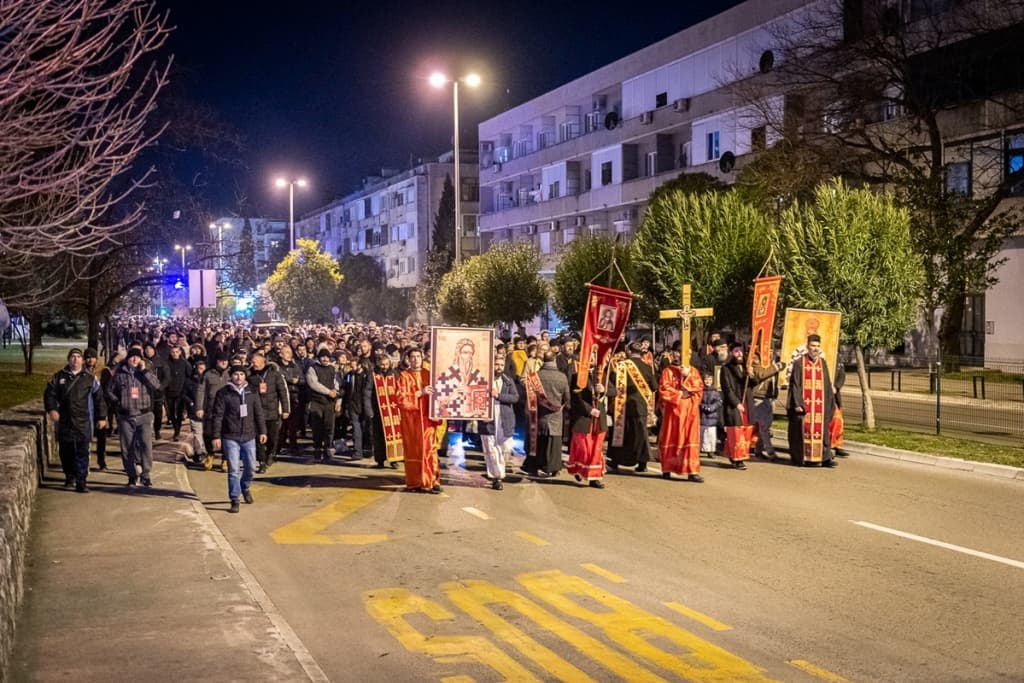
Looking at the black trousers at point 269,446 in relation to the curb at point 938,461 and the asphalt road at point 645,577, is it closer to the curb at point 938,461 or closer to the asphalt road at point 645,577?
the asphalt road at point 645,577

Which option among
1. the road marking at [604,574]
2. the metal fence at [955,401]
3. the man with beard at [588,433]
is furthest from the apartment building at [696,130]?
the road marking at [604,574]

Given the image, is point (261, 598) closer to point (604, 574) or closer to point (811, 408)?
point (604, 574)

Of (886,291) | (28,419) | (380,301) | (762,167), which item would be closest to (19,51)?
(28,419)

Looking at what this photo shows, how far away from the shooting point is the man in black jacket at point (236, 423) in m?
12.7

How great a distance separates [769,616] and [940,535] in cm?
375

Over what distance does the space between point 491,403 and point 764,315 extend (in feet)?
19.4

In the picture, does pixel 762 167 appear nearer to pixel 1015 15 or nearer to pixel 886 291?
pixel 1015 15

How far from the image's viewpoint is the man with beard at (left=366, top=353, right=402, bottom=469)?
55.0 feet

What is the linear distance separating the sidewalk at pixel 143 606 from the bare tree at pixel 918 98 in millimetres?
24972

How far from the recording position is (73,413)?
1366 cm

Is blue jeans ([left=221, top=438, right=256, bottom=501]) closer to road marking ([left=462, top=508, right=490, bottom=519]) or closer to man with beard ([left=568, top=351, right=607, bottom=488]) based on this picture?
road marking ([left=462, top=508, right=490, bottom=519])

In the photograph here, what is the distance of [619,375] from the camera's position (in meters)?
15.7

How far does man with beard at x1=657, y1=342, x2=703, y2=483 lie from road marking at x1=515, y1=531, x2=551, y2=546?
4138mm

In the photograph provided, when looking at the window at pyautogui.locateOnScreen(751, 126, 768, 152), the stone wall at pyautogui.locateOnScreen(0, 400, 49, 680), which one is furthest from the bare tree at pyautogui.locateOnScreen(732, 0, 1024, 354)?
the stone wall at pyautogui.locateOnScreen(0, 400, 49, 680)
